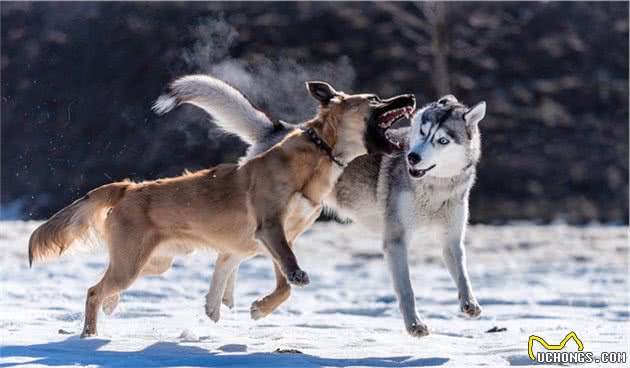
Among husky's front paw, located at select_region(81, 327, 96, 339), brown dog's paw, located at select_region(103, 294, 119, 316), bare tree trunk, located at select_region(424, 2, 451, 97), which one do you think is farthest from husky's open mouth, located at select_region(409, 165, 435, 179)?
bare tree trunk, located at select_region(424, 2, 451, 97)

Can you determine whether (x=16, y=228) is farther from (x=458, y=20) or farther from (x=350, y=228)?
(x=458, y=20)

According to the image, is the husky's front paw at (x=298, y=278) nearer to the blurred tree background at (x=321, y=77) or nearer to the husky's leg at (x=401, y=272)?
the husky's leg at (x=401, y=272)

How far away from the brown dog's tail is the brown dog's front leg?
44.3 inches

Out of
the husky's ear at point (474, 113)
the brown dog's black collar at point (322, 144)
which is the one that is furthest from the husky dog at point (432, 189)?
the brown dog's black collar at point (322, 144)

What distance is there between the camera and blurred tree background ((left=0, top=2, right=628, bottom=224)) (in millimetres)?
16141

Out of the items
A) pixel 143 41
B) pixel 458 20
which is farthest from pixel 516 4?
pixel 143 41

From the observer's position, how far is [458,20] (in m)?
29.5

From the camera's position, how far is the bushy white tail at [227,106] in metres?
8.00

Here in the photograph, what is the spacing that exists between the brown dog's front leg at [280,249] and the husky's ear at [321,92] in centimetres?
93

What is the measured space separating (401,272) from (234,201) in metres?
1.28

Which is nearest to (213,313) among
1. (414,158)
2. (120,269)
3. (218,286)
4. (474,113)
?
(218,286)

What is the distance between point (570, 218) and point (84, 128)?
1075 centimetres

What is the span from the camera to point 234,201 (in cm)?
688

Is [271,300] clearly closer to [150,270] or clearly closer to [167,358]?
[150,270]
